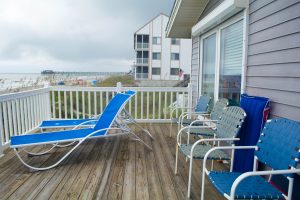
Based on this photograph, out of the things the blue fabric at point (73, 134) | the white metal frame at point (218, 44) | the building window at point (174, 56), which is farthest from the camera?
the building window at point (174, 56)

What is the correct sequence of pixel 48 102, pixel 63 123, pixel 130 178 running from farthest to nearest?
pixel 48 102 < pixel 63 123 < pixel 130 178

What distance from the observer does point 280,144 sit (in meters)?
1.64

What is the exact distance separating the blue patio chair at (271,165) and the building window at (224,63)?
55.7 inches

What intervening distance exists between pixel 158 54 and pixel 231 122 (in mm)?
27347

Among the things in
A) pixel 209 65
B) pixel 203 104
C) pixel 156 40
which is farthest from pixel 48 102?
pixel 156 40

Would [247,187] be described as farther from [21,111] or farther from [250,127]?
[21,111]

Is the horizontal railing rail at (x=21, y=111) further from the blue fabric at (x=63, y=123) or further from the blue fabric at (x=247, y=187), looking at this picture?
the blue fabric at (x=247, y=187)

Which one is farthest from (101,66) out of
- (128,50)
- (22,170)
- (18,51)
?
(22,170)

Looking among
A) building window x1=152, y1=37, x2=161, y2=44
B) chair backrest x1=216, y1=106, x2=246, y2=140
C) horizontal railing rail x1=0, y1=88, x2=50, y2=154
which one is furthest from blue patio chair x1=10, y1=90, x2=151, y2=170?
building window x1=152, y1=37, x2=161, y2=44

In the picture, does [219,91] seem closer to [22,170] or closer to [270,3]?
[270,3]

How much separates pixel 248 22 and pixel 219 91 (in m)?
1.47

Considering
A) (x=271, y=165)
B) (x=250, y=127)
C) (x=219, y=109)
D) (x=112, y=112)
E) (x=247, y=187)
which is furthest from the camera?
(x=112, y=112)

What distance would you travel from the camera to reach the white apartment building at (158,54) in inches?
1107

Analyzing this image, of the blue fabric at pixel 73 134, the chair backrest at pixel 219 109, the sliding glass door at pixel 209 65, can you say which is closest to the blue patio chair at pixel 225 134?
the chair backrest at pixel 219 109
